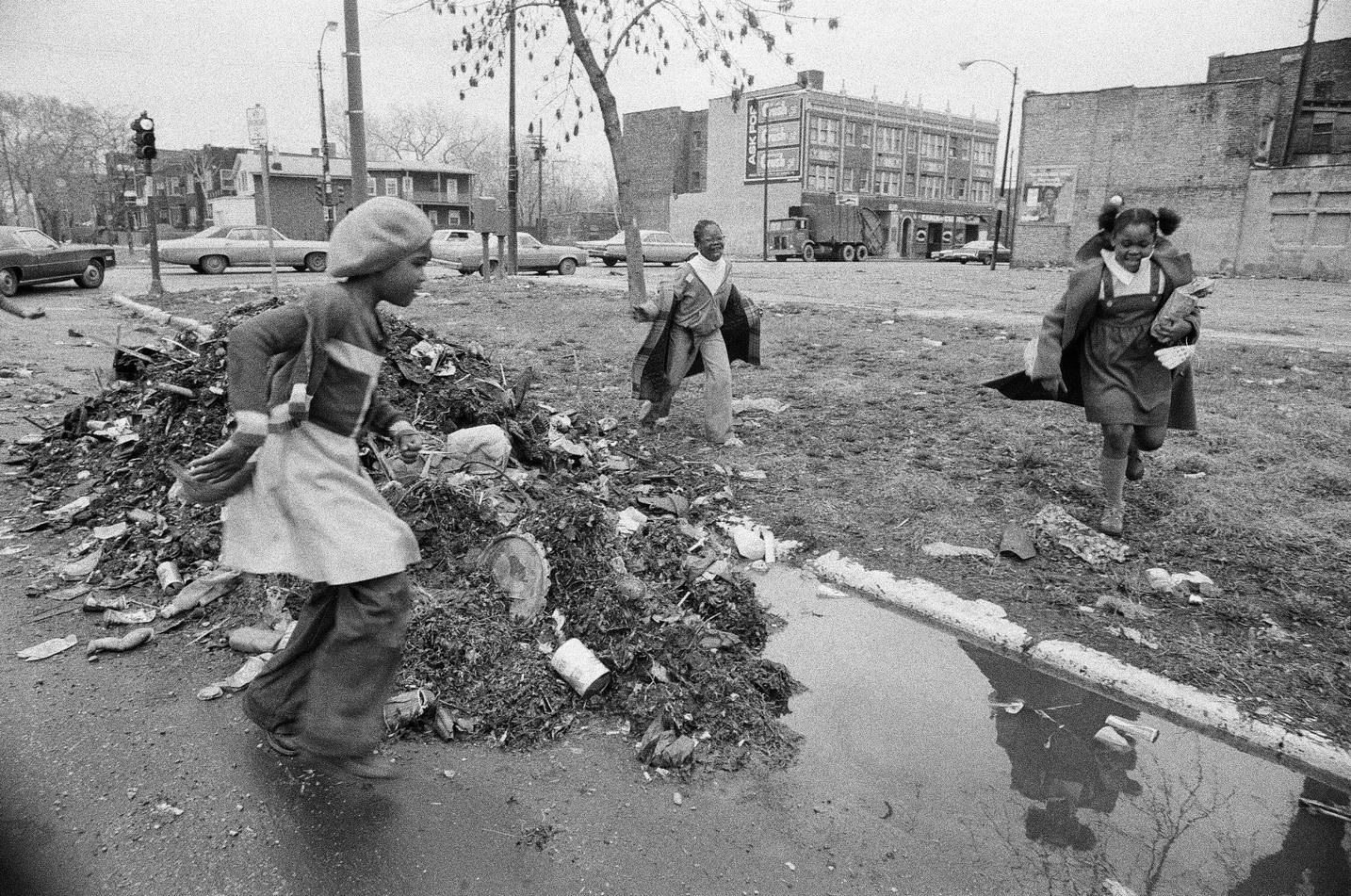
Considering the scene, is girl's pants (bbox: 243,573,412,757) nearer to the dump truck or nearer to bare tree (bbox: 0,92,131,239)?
bare tree (bbox: 0,92,131,239)

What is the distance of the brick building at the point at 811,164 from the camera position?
66.2m

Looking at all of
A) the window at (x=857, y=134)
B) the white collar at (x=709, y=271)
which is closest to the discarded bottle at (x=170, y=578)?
the white collar at (x=709, y=271)

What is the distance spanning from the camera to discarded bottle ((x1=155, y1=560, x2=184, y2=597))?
4059mm

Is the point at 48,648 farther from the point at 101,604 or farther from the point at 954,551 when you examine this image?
the point at 954,551

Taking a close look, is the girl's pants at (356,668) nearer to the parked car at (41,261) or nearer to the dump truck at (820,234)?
the parked car at (41,261)

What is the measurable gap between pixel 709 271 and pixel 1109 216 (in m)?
2.87

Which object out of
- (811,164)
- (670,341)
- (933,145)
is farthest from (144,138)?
(933,145)

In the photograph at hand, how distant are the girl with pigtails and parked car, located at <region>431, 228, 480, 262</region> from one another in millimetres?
26193

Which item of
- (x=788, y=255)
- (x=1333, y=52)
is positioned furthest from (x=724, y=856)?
(x=1333, y=52)

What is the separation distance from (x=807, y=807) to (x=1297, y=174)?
37415mm

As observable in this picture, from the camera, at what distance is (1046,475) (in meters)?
5.66

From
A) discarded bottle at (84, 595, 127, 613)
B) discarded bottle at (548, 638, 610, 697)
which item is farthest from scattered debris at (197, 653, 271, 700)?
discarded bottle at (548, 638, 610, 697)

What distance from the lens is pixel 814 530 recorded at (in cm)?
506

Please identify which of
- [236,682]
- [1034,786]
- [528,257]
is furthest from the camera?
[528,257]
